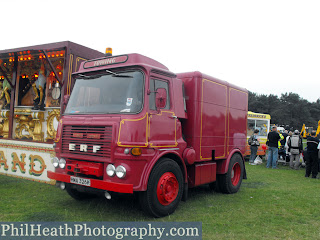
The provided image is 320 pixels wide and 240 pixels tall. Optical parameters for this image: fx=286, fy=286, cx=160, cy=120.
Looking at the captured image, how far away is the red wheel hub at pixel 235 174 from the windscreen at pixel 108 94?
13.4 ft

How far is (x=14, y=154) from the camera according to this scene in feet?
25.7

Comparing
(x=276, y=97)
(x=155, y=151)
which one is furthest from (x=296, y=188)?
(x=276, y=97)

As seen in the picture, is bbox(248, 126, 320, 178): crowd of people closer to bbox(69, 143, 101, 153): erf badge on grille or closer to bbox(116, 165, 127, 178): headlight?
bbox(116, 165, 127, 178): headlight

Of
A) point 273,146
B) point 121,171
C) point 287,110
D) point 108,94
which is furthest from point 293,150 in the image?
point 287,110

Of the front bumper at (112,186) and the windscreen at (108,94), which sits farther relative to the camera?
the windscreen at (108,94)

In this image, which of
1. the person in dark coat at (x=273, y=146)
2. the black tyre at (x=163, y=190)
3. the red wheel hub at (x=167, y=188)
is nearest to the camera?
the black tyre at (x=163, y=190)

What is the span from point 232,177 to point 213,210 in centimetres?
220

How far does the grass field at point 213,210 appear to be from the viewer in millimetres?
4766

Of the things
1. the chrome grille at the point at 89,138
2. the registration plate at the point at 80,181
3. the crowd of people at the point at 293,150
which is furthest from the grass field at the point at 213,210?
the crowd of people at the point at 293,150

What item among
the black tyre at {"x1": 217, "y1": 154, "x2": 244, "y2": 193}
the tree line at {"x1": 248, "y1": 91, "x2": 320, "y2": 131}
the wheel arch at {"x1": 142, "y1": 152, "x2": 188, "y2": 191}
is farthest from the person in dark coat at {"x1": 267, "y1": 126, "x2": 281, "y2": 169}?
the tree line at {"x1": 248, "y1": 91, "x2": 320, "y2": 131}

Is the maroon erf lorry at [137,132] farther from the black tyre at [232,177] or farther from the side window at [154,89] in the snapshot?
the black tyre at [232,177]

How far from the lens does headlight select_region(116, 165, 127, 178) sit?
15.2 ft

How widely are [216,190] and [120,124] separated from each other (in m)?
3.94

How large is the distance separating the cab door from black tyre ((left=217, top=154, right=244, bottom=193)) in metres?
2.41
